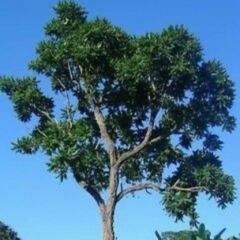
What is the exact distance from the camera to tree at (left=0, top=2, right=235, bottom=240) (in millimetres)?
13477

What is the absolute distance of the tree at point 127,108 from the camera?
13477 mm

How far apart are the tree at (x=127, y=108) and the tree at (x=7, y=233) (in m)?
34.3

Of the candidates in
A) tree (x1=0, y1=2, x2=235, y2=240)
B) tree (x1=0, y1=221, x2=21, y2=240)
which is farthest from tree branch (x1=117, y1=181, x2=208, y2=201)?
tree (x1=0, y1=221, x2=21, y2=240)

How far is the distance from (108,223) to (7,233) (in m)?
37.0

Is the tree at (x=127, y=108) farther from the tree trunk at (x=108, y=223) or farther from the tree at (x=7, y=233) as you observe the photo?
the tree at (x=7, y=233)

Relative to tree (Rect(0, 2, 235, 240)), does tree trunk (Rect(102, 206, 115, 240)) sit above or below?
below

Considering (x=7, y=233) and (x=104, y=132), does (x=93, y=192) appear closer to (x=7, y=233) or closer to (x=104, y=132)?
(x=104, y=132)

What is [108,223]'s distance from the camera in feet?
43.3

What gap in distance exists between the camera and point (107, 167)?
14.2 meters

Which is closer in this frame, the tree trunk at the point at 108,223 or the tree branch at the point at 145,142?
the tree trunk at the point at 108,223

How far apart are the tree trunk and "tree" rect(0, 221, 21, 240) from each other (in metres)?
35.3

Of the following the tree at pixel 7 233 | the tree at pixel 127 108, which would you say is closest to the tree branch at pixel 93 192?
the tree at pixel 127 108

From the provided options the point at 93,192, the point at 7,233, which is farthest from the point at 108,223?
the point at 7,233

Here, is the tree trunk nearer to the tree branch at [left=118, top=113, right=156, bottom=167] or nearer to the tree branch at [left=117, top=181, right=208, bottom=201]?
the tree branch at [left=117, top=181, right=208, bottom=201]
